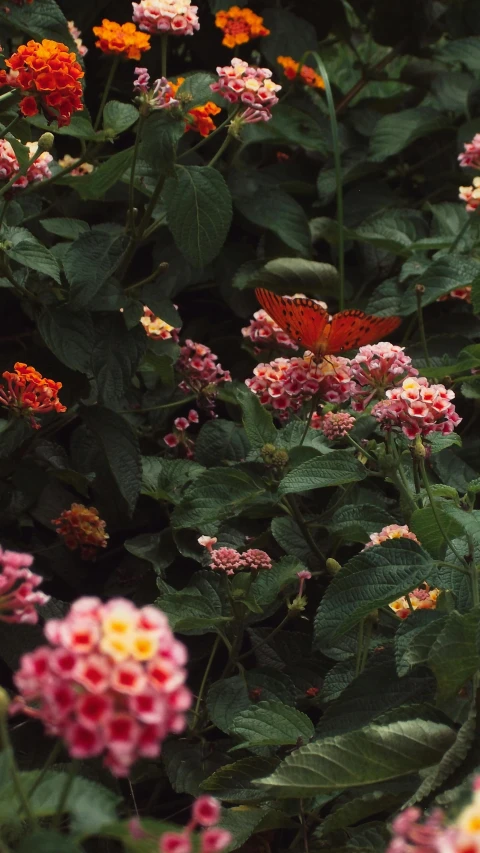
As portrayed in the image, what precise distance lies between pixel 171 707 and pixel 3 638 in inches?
35.6

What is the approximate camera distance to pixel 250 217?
223 centimetres

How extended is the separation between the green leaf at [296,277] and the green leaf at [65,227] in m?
0.40

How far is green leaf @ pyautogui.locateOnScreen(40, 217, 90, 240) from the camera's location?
183 cm

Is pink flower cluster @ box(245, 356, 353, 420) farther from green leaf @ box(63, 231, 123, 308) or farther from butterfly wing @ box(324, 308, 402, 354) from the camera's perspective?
green leaf @ box(63, 231, 123, 308)

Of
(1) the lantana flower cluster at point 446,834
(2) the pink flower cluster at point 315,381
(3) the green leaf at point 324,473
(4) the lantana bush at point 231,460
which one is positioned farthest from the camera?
(2) the pink flower cluster at point 315,381

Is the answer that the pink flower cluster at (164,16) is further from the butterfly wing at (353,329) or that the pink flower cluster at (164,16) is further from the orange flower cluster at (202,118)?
the butterfly wing at (353,329)

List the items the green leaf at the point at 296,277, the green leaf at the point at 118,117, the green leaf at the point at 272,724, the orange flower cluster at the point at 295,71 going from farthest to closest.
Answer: the orange flower cluster at the point at 295,71
the green leaf at the point at 296,277
the green leaf at the point at 118,117
the green leaf at the point at 272,724

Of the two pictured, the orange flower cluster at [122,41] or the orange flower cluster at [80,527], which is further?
the orange flower cluster at [122,41]

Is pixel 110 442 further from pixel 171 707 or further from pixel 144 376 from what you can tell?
pixel 171 707

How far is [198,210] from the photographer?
1667 mm

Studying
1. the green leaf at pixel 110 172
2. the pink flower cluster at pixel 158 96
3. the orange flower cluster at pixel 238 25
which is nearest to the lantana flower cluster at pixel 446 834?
the pink flower cluster at pixel 158 96

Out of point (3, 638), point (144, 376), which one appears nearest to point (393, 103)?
point (144, 376)

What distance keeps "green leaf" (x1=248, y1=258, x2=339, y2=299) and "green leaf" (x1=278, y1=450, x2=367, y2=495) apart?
0.83m

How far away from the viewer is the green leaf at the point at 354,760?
0.98 m
